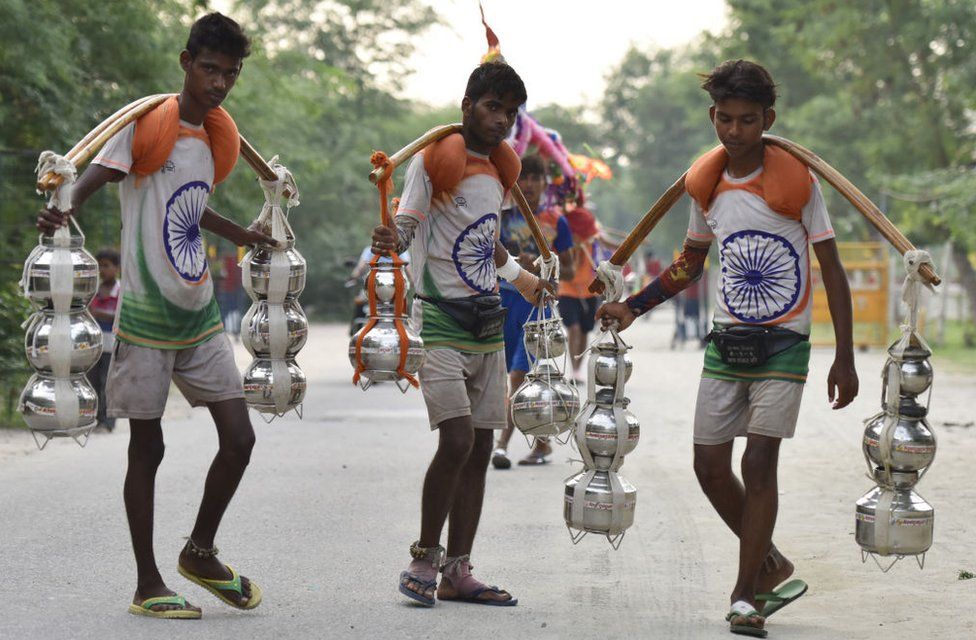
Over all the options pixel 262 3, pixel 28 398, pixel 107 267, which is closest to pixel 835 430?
pixel 107 267

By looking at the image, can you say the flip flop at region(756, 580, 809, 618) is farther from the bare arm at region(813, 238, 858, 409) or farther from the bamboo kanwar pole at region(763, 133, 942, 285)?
the bamboo kanwar pole at region(763, 133, 942, 285)

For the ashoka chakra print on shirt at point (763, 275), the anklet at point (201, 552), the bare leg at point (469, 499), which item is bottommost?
the anklet at point (201, 552)

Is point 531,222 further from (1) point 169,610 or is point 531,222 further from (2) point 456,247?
(1) point 169,610

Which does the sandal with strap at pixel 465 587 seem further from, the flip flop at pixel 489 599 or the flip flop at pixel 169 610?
the flip flop at pixel 169 610

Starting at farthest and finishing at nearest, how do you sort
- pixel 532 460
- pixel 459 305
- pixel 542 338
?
1. pixel 532 460
2. pixel 542 338
3. pixel 459 305

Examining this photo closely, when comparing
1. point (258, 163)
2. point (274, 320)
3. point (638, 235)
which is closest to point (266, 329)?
point (274, 320)

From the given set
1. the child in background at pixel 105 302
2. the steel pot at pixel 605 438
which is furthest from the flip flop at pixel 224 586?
the child in background at pixel 105 302

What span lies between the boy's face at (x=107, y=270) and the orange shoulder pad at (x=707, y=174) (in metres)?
6.15

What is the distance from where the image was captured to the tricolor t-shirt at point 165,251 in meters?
5.33

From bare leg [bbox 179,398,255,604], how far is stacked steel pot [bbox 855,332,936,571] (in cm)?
228

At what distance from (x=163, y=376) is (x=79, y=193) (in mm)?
767

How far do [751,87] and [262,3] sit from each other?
4191 cm

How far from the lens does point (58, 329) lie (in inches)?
195

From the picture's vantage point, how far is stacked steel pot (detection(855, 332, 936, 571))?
5.21 m
